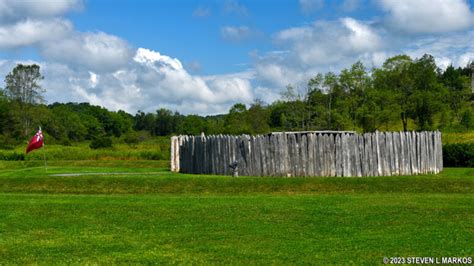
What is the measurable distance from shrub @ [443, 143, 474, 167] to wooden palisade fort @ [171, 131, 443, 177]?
4.28 meters

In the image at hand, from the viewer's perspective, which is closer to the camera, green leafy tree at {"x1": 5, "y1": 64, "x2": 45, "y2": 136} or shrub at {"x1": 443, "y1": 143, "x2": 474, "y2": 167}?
shrub at {"x1": 443, "y1": 143, "x2": 474, "y2": 167}

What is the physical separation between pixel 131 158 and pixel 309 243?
114 feet

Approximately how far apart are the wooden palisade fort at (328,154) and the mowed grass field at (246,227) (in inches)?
164

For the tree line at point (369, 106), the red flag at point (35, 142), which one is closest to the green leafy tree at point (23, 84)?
the tree line at point (369, 106)

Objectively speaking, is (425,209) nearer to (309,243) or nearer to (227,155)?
(309,243)

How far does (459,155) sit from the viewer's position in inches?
1294

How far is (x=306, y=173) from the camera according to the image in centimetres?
2648

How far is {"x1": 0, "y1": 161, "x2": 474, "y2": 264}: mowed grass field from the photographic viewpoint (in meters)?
9.75

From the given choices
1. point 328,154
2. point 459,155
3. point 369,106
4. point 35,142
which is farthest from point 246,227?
point 369,106


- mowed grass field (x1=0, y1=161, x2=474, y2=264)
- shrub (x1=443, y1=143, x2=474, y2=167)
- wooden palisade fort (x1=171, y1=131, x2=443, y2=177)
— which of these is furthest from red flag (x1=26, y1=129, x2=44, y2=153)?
shrub (x1=443, y1=143, x2=474, y2=167)

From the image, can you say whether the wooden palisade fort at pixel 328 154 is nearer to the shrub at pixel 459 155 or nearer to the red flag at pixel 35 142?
the shrub at pixel 459 155

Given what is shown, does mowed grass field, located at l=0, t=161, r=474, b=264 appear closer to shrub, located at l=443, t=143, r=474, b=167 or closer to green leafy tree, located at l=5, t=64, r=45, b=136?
shrub, located at l=443, t=143, r=474, b=167

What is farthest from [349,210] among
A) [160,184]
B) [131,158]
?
[131,158]

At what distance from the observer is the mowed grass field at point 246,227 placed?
9750mm
